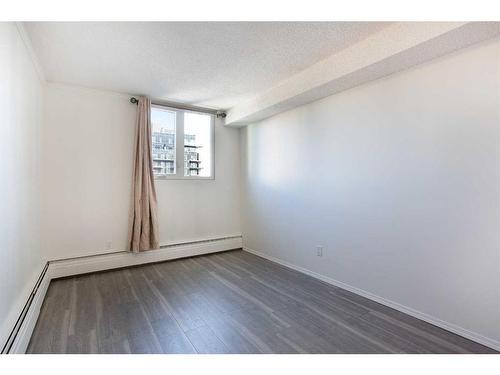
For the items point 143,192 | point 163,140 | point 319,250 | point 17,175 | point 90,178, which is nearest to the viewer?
→ point 17,175

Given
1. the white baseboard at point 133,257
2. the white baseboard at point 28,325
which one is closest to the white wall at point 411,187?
the white baseboard at point 133,257

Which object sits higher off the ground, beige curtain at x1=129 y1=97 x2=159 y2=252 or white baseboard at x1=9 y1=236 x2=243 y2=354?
beige curtain at x1=129 y1=97 x2=159 y2=252

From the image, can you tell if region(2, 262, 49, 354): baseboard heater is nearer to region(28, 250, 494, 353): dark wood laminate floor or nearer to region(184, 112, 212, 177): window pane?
region(28, 250, 494, 353): dark wood laminate floor

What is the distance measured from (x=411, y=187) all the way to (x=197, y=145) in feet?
10.9

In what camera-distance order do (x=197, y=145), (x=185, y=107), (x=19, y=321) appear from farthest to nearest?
1. (x=197, y=145)
2. (x=185, y=107)
3. (x=19, y=321)

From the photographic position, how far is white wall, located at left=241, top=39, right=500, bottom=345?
6.28ft

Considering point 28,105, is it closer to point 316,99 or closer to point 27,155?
point 27,155

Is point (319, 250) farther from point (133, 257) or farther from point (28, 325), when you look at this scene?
point (28, 325)

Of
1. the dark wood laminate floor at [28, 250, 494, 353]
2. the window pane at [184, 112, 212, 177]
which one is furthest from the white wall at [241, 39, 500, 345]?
the window pane at [184, 112, 212, 177]

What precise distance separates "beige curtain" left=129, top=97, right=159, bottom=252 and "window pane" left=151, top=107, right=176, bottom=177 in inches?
9.9

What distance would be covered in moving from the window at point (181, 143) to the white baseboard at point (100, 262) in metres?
1.20

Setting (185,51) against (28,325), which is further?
(185,51)

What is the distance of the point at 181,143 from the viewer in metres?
4.27

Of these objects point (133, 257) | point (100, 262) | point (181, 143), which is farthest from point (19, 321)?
point (181, 143)
